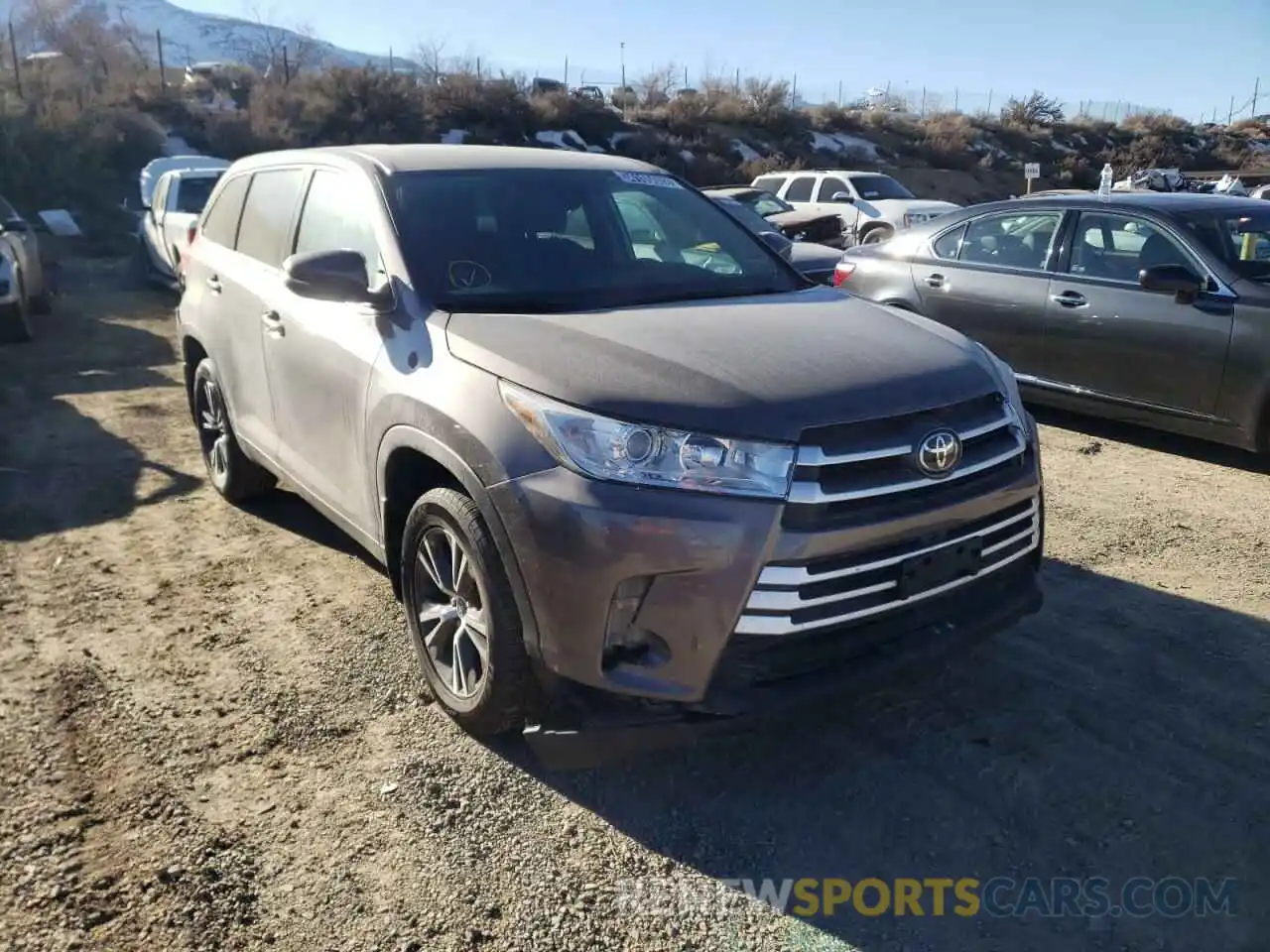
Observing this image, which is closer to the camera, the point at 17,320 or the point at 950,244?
the point at 950,244

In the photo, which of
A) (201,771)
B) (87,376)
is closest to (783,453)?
(201,771)

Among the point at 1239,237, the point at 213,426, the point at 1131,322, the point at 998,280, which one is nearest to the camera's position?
the point at 213,426

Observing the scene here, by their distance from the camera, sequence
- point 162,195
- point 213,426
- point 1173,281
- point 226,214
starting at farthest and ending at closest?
point 162,195 → point 1173,281 → point 213,426 → point 226,214

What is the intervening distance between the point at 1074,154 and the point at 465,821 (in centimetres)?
5146

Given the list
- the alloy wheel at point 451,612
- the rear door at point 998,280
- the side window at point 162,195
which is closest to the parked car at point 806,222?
the side window at point 162,195

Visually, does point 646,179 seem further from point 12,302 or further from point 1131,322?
point 12,302

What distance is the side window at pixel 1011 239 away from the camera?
7137mm

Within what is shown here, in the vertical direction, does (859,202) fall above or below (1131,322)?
above

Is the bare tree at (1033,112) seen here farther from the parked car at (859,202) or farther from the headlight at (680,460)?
the headlight at (680,460)

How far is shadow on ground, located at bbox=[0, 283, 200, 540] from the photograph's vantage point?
5754 millimetres

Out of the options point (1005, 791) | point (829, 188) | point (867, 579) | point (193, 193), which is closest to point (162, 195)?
point (193, 193)

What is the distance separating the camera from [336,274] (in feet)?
11.7

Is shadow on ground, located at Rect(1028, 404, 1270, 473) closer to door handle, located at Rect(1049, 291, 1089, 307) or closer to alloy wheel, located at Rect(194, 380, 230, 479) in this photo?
door handle, located at Rect(1049, 291, 1089, 307)

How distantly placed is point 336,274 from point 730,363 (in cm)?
141
